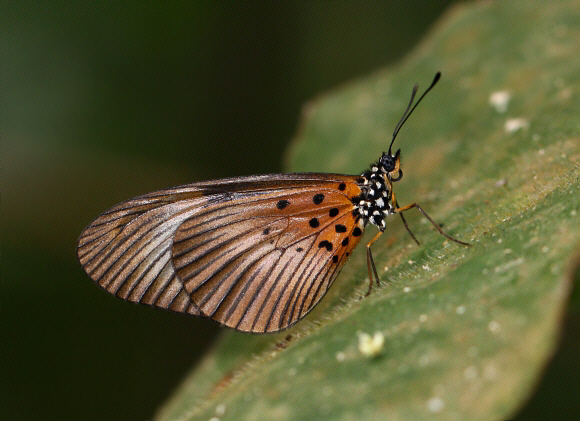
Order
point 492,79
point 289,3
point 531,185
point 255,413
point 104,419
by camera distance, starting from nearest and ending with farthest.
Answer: point 255,413 → point 531,185 → point 492,79 → point 104,419 → point 289,3

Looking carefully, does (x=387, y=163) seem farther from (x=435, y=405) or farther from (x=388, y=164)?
(x=435, y=405)

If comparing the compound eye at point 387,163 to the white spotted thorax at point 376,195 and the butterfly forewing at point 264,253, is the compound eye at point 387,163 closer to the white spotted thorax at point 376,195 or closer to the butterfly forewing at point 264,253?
the white spotted thorax at point 376,195

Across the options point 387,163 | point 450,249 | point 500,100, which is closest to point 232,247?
point 387,163

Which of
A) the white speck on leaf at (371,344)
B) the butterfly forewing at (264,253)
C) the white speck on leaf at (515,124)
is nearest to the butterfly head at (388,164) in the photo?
the butterfly forewing at (264,253)

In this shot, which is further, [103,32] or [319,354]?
[103,32]

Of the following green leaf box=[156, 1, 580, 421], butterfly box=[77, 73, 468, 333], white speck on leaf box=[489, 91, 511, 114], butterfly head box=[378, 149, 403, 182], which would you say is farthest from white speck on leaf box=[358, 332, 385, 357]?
white speck on leaf box=[489, 91, 511, 114]

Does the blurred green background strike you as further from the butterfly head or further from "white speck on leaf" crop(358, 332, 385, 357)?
"white speck on leaf" crop(358, 332, 385, 357)

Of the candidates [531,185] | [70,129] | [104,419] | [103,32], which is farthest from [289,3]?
[104,419]

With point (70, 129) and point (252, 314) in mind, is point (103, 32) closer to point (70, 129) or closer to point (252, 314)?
point (70, 129)
